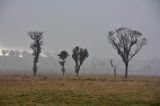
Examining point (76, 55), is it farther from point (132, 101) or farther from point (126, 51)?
point (132, 101)

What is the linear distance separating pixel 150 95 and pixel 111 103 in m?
7.02

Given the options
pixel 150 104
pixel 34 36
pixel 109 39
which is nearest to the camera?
pixel 150 104

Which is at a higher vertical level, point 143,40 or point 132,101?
point 143,40

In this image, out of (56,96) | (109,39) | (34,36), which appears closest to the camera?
(56,96)

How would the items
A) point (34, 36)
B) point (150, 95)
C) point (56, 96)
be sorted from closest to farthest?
point (56, 96)
point (150, 95)
point (34, 36)

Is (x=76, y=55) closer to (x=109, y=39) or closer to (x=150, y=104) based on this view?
(x=109, y=39)

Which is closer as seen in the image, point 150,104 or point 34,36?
A: point 150,104

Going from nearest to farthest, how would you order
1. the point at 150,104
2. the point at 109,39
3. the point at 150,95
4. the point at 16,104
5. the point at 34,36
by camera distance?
the point at 16,104
the point at 150,104
the point at 150,95
the point at 34,36
the point at 109,39

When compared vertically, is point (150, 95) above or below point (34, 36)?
below

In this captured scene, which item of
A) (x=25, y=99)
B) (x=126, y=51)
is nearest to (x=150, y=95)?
(x=25, y=99)

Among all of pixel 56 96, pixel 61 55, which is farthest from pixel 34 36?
pixel 56 96

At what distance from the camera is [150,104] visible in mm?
29766

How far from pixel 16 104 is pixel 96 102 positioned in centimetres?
784

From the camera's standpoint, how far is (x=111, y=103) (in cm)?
3002
